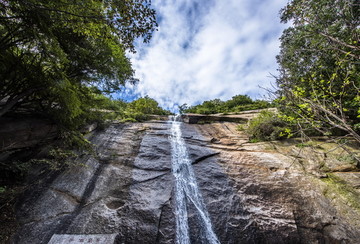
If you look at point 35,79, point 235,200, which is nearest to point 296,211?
point 235,200

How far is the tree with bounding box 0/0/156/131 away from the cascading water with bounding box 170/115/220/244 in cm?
420

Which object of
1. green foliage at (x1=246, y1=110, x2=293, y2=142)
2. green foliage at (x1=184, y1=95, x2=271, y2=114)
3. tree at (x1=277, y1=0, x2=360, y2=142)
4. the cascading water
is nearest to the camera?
the cascading water

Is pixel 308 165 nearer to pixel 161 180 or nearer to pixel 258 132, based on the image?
pixel 258 132

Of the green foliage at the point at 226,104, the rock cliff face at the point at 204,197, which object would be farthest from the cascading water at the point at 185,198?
the green foliage at the point at 226,104

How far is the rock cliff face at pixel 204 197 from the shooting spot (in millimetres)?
3766

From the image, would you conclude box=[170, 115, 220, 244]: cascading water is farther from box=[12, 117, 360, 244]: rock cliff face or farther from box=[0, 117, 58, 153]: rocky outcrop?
box=[0, 117, 58, 153]: rocky outcrop

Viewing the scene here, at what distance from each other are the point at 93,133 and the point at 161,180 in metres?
4.73

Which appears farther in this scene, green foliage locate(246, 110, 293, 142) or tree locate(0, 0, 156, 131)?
green foliage locate(246, 110, 293, 142)

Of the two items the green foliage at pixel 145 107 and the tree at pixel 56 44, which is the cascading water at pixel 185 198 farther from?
the green foliage at pixel 145 107

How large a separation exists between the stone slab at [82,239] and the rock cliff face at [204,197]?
298 mm

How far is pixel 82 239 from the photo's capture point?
10.9 ft

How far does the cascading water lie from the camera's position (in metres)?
4.00

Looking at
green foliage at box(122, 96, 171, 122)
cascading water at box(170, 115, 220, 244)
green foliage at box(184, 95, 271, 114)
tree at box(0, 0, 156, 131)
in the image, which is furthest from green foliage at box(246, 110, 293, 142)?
green foliage at box(122, 96, 171, 122)

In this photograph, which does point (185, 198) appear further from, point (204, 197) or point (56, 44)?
point (56, 44)
